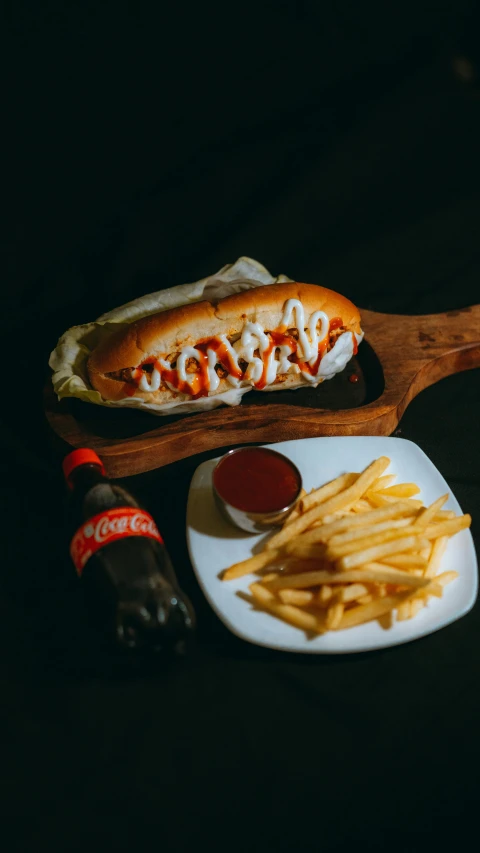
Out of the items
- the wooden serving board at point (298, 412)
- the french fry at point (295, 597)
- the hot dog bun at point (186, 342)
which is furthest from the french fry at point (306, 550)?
the hot dog bun at point (186, 342)

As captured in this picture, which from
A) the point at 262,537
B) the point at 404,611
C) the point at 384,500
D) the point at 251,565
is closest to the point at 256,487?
the point at 262,537

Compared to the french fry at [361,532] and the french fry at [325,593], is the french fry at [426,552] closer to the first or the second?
the french fry at [361,532]

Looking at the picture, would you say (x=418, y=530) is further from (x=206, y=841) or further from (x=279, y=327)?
(x=279, y=327)

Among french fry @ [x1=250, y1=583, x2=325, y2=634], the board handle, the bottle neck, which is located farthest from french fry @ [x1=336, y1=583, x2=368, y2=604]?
the board handle

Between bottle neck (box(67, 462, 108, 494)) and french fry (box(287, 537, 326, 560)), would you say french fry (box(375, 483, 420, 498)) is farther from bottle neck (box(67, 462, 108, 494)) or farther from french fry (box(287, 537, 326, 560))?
bottle neck (box(67, 462, 108, 494))

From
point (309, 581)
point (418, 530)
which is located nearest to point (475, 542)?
point (418, 530)

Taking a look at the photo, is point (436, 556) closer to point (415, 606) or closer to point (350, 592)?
point (415, 606)
